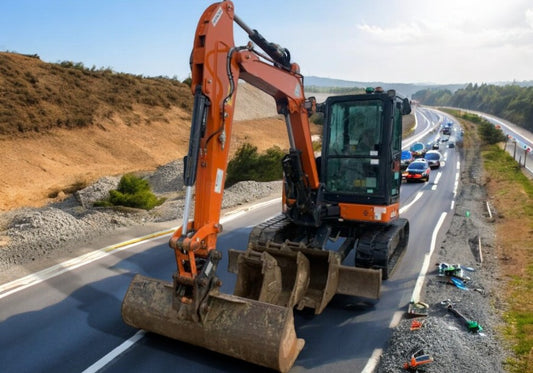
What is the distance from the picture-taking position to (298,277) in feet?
20.3

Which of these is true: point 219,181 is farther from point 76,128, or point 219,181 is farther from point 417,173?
point 76,128

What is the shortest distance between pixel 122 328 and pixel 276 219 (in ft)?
13.1

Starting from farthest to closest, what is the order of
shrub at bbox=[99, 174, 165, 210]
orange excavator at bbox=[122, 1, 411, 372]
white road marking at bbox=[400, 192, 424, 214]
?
white road marking at bbox=[400, 192, 424, 214] → shrub at bbox=[99, 174, 165, 210] → orange excavator at bbox=[122, 1, 411, 372]

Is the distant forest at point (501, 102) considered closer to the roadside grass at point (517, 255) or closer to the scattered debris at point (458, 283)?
the roadside grass at point (517, 255)

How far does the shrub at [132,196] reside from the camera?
15063 millimetres

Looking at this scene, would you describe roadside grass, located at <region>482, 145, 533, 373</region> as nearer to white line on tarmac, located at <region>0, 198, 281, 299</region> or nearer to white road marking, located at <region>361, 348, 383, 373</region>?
white road marking, located at <region>361, 348, 383, 373</region>

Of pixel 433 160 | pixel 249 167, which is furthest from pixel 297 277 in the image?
pixel 433 160

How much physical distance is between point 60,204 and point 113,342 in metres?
13.7

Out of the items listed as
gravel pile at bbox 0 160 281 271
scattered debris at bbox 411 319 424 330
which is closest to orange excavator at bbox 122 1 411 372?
scattered debris at bbox 411 319 424 330

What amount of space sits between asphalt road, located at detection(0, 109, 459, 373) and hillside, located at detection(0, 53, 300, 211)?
11.8 meters

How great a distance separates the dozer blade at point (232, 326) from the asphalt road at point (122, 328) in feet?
1.26

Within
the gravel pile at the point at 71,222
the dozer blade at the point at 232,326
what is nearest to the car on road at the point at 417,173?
the gravel pile at the point at 71,222

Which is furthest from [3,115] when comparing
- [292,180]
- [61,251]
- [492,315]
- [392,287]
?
[492,315]

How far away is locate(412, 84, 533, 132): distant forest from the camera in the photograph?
82.1 m
